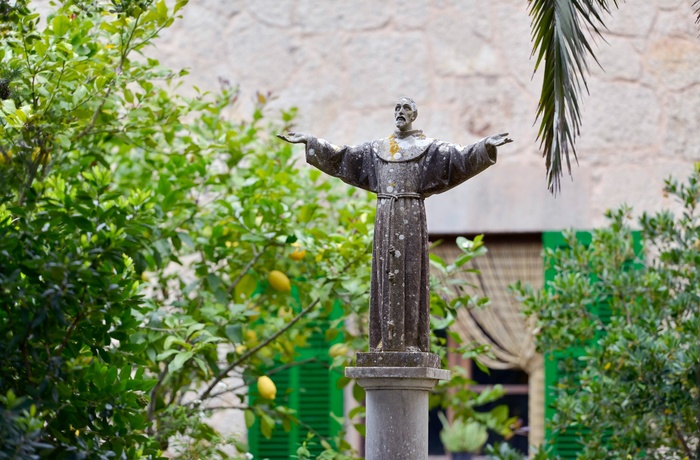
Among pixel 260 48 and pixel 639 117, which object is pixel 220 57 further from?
pixel 639 117

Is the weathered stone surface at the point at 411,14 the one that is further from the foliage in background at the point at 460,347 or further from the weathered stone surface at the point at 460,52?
the foliage in background at the point at 460,347

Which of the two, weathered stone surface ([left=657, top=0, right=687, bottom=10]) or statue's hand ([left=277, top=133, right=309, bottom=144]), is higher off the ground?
weathered stone surface ([left=657, top=0, right=687, bottom=10])

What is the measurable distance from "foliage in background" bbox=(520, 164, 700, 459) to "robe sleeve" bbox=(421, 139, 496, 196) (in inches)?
85.4

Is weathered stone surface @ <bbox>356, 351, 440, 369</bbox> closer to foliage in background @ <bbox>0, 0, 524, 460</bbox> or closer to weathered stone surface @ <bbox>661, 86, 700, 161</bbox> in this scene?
foliage in background @ <bbox>0, 0, 524, 460</bbox>

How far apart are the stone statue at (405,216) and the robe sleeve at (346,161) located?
13 mm

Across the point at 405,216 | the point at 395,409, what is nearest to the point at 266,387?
the point at 395,409

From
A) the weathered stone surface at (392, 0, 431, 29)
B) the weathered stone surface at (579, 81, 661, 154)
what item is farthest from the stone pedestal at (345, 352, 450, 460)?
the weathered stone surface at (392, 0, 431, 29)

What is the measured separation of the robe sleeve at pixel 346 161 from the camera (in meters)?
6.43

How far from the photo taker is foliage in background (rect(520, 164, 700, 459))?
7.89m

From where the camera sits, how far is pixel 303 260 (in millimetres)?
8336

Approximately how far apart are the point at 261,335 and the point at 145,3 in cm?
279

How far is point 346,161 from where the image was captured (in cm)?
648

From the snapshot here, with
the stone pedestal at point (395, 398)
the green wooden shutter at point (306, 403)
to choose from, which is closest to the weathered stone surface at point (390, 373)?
the stone pedestal at point (395, 398)

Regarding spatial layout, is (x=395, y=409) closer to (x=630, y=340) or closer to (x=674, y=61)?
(x=630, y=340)
